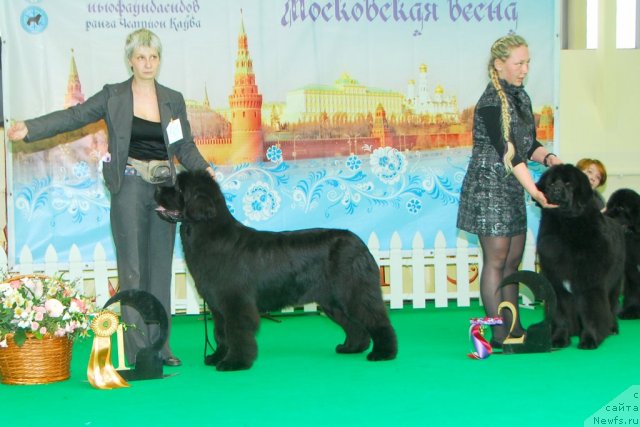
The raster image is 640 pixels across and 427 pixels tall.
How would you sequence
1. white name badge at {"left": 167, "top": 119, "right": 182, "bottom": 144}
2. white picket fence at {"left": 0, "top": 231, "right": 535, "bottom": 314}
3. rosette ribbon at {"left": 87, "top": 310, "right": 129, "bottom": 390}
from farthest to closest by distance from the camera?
white picket fence at {"left": 0, "top": 231, "right": 535, "bottom": 314}
white name badge at {"left": 167, "top": 119, "right": 182, "bottom": 144}
rosette ribbon at {"left": 87, "top": 310, "right": 129, "bottom": 390}

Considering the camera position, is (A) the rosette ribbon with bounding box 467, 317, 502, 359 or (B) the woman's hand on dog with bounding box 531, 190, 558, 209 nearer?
(A) the rosette ribbon with bounding box 467, 317, 502, 359

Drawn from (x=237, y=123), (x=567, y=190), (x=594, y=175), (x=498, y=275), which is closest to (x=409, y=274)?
(x=594, y=175)

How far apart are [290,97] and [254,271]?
2875mm

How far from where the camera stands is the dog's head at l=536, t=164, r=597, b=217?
16.4ft

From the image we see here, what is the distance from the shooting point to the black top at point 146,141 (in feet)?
16.0

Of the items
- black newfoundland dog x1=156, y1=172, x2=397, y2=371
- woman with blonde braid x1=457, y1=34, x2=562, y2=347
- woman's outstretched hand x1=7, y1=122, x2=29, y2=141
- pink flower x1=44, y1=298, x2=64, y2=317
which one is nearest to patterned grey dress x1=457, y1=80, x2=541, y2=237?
woman with blonde braid x1=457, y1=34, x2=562, y2=347

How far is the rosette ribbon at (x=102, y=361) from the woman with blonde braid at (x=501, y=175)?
93.0 inches

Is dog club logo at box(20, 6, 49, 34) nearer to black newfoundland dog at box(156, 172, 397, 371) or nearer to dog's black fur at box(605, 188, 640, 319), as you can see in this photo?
black newfoundland dog at box(156, 172, 397, 371)

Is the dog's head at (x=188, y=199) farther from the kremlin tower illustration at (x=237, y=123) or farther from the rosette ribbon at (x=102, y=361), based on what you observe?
the kremlin tower illustration at (x=237, y=123)

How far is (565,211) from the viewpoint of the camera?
200 inches

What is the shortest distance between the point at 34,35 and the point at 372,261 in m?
3.80

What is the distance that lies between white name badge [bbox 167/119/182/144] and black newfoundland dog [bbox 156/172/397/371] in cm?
36

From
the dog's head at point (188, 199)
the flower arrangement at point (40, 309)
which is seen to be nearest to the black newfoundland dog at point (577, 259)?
the dog's head at point (188, 199)

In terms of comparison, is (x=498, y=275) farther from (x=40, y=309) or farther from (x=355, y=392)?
(x=40, y=309)
